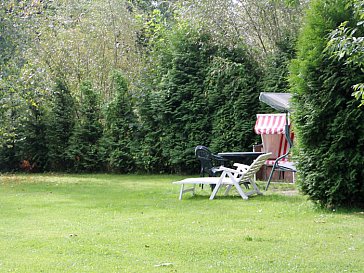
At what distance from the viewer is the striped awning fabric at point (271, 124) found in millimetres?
13594

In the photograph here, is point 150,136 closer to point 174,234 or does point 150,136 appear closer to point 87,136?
point 87,136

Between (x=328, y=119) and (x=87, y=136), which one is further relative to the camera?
(x=87, y=136)

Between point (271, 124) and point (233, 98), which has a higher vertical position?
point (233, 98)

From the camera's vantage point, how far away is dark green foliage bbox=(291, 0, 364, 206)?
8.25 metres

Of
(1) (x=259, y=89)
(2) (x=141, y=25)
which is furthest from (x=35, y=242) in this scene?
(2) (x=141, y=25)

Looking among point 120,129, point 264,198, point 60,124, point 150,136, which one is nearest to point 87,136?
point 60,124

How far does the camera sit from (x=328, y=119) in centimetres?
847

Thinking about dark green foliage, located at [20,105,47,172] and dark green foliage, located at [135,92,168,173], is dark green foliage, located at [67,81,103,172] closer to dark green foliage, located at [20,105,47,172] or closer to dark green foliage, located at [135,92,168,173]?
dark green foliage, located at [20,105,47,172]

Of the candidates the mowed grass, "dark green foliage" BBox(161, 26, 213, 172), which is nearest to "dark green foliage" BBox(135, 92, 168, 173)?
"dark green foliage" BBox(161, 26, 213, 172)

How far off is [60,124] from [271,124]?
23.2 ft

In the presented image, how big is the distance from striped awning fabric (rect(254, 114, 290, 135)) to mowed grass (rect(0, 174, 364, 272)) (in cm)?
251

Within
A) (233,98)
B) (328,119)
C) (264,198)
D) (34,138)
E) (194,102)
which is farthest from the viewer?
(34,138)

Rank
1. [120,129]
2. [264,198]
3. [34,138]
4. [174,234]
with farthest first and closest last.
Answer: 1. [34,138]
2. [120,129]
3. [264,198]
4. [174,234]

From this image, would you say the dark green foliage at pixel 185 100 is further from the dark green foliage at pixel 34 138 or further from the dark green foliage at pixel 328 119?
the dark green foliage at pixel 328 119
